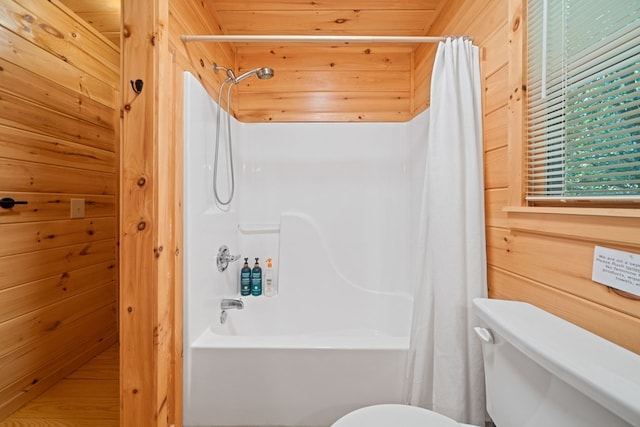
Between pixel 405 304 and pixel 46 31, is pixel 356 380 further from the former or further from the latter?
pixel 46 31

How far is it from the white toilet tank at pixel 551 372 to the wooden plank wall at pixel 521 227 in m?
0.07

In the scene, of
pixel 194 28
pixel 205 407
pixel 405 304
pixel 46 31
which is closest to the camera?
pixel 205 407

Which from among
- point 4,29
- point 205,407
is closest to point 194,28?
point 4,29

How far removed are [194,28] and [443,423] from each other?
78.4 inches

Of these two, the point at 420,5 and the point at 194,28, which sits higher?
the point at 420,5

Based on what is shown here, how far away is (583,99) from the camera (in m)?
0.79

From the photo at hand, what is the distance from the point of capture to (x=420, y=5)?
5.40 feet

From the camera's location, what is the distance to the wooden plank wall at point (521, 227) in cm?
68

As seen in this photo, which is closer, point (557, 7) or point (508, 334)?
point (508, 334)

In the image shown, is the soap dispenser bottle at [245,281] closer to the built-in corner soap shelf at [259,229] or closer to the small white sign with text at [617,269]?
the built-in corner soap shelf at [259,229]

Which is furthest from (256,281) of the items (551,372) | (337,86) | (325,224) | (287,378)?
(551,372)

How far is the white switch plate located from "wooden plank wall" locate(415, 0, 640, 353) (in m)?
2.34

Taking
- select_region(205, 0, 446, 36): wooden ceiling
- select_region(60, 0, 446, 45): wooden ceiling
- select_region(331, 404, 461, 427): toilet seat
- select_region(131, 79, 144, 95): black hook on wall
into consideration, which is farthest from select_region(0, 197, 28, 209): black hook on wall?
select_region(331, 404, 461, 427): toilet seat

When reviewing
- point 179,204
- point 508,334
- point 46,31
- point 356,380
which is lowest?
point 356,380
